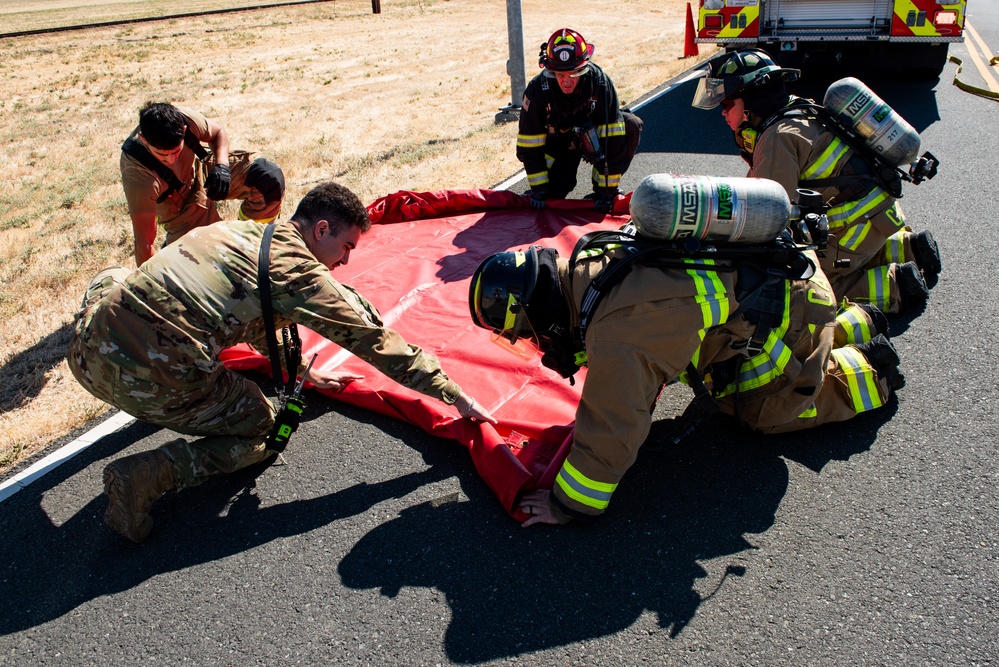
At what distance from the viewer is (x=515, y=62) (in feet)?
31.6

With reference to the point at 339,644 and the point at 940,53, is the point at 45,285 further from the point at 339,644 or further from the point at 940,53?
the point at 940,53

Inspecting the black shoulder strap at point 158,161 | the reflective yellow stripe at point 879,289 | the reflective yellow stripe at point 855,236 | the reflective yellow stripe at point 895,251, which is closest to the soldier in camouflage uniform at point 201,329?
the black shoulder strap at point 158,161

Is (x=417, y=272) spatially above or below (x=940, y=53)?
below

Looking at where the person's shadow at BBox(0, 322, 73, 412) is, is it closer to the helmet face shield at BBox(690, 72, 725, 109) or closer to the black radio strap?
the black radio strap

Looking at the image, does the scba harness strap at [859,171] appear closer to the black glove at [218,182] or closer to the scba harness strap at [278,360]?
the scba harness strap at [278,360]

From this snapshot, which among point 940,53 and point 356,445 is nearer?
point 356,445

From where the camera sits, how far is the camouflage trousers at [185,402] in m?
2.90

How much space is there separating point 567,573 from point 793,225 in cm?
164

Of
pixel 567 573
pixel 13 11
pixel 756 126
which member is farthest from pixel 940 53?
pixel 13 11

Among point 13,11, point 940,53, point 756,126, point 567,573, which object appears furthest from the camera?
A: point 13,11

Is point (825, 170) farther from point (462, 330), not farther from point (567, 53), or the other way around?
point (567, 53)

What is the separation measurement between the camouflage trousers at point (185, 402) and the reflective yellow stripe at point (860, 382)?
2.57 metres

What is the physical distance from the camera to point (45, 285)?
19.1ft

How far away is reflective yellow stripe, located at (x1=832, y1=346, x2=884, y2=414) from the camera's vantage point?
128 inches
